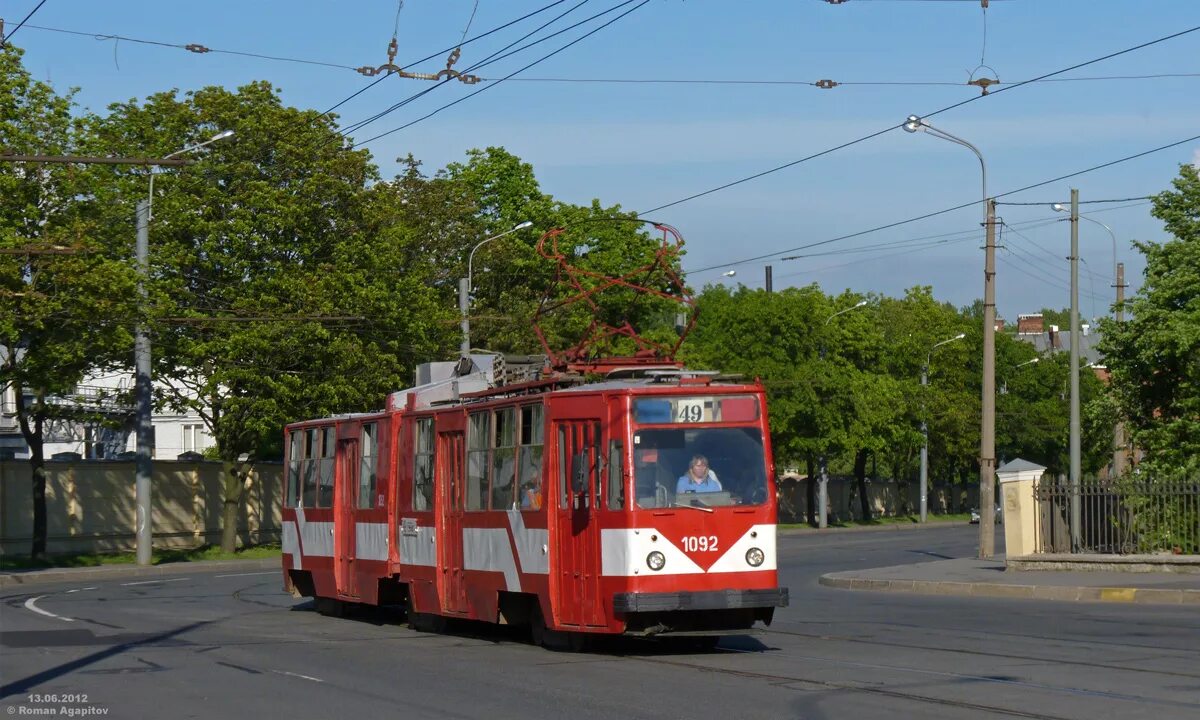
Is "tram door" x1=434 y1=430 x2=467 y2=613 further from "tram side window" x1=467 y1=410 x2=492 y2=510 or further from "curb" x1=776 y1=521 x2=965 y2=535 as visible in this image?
"curb" x1=776 y1=521 x2=965 y2=535

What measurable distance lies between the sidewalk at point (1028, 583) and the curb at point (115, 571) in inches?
671

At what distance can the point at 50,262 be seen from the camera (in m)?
32.2

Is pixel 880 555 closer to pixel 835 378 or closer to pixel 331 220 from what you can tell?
pixel 331 220

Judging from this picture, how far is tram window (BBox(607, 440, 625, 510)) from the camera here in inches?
590

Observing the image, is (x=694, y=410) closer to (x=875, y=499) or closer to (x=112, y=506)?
(x=112, y=506)

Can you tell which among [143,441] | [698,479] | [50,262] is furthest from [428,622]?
[143,441]

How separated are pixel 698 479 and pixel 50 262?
21.2m

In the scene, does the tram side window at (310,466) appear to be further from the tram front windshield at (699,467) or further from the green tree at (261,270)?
the green tree at (261,270)


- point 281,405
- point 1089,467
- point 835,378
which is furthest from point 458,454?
point 1089,467

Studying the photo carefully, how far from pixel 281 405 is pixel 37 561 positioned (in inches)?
292

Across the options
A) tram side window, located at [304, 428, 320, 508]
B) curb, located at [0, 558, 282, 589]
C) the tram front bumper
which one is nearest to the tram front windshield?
the tram front bumper

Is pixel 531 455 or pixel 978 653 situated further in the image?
pixel 531 455

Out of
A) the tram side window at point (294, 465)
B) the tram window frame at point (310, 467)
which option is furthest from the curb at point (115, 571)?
the tram window frame at point (310, 467)

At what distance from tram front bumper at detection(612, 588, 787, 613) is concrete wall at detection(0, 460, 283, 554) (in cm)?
3128
